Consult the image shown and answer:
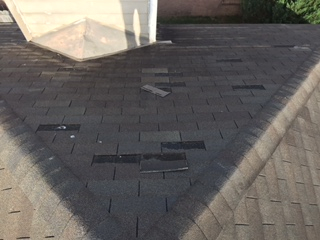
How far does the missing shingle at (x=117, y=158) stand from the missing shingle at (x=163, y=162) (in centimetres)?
11

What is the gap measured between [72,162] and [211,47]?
20.5ft

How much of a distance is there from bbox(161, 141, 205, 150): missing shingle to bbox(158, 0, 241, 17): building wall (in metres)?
17.6

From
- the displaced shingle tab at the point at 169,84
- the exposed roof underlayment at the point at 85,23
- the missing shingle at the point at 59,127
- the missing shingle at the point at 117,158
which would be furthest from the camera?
the exposed roof underlayment at the point at 85,23

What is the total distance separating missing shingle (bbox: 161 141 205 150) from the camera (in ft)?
13.1

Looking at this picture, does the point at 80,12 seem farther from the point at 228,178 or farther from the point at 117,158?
the point at 228,178

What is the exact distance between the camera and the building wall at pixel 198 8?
63.1 ft

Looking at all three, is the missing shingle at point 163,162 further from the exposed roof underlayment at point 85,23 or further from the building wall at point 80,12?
the building wall at point 80,12

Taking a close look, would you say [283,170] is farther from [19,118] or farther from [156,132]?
[19,118]

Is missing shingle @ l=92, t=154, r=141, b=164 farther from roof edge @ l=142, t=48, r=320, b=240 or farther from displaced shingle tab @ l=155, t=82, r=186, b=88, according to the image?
displaced shingle tab @ l=155, t=82, r=186, b=88

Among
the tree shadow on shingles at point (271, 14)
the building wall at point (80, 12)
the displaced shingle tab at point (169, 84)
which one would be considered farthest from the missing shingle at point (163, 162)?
the tree shadow on shingles at point (271, 14)

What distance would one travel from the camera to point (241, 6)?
747 inches

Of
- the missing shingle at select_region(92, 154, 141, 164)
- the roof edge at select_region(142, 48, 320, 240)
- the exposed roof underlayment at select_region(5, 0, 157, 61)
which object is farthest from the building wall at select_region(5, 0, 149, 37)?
the missing shingle at select_region(92, 154, 141, 164)

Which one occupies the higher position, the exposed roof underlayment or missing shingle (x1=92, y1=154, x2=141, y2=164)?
missing shingle (x1=92, y1=154, x2=141, y2=164)

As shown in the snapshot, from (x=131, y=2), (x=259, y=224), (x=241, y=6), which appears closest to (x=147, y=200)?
(x=259, y=224)
